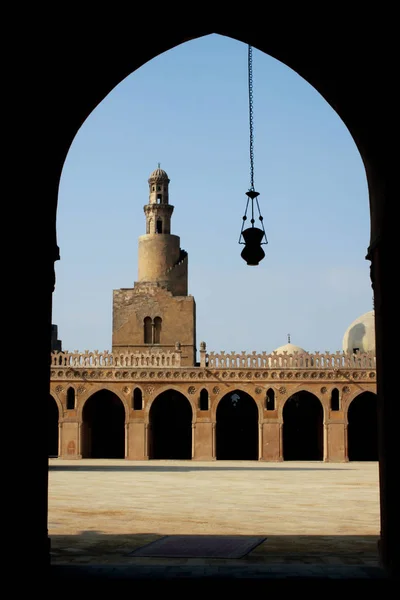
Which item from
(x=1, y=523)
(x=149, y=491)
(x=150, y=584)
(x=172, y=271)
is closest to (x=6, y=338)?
(x=1, y=523)

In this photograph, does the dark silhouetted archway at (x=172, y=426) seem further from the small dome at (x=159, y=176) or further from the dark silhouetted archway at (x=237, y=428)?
the small dome at (x=159, y=176)

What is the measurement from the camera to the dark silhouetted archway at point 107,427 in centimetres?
3712

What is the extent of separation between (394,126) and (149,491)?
12.9 meters

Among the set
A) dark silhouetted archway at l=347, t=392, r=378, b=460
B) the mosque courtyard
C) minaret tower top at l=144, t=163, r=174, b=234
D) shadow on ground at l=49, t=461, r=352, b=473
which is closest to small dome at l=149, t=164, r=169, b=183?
minaret tower top at l=144, t=163, r=174, b=234

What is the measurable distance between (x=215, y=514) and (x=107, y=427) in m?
24.9

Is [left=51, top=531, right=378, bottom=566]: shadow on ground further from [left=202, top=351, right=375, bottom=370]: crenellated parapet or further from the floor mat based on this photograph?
[left=202, top=351, right=375, bottom=370]: crenellated parapet

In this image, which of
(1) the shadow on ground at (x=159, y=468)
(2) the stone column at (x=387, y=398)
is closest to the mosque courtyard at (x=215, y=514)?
(2) the stone column at (x=387, y=398)

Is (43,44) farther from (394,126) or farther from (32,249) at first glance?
(394,126)

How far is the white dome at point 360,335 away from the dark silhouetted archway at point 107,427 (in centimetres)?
1258

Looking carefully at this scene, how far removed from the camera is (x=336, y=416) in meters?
33.8

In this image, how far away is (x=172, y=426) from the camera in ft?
125

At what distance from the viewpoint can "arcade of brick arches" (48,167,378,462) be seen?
33.9 m

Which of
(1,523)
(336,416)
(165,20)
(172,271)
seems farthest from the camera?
(172,271)

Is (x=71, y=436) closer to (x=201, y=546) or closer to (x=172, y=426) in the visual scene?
(x=172, y=426)
